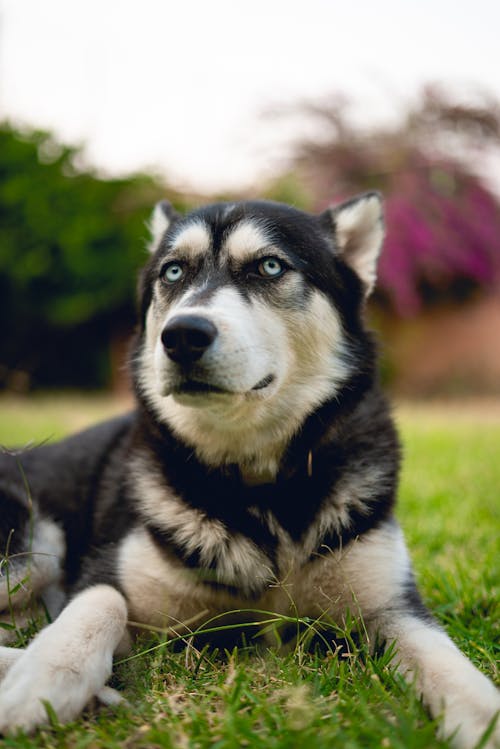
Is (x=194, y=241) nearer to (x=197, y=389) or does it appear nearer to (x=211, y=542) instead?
(x=197, y=389)

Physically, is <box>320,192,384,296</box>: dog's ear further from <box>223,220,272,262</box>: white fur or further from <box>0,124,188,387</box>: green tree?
<box>0,124,188,387</box>: green tree

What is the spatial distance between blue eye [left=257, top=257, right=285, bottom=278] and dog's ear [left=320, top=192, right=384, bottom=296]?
445 millimetres

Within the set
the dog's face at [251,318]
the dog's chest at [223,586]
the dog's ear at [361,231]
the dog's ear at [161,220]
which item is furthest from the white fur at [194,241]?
the dog's chest at [223,586]

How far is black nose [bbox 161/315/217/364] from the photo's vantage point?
7.16ft

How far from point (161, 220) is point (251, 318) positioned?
1112mm

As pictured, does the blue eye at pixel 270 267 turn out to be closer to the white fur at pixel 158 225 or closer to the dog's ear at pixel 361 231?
the dog's ear at pixel 361 231

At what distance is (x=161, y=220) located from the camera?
3320mm

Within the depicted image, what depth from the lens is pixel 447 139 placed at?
15086mm

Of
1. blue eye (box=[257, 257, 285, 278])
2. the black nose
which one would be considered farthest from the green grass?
blue eye (box=[257, 257, 285, 278])

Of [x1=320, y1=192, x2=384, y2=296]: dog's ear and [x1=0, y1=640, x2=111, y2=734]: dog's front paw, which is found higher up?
[x1=320, y1=192, x2=384, y2=296]: dog's ear

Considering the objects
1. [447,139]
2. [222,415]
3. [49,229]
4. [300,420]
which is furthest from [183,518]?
[447,139]

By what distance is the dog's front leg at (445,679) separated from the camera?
171 cm

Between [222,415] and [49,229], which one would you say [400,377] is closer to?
[49,229]

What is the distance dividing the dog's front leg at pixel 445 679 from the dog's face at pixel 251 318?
0.80 metres
